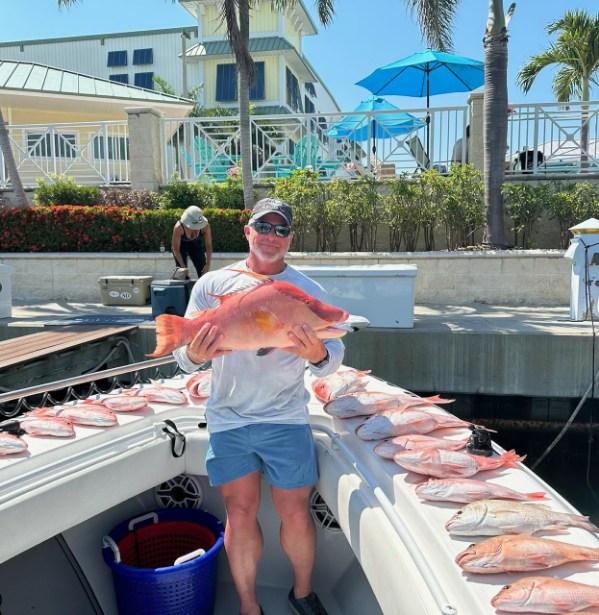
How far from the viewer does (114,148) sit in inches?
529

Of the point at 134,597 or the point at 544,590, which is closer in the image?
the point at 544,590

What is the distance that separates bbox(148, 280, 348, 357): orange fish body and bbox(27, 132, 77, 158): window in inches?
498

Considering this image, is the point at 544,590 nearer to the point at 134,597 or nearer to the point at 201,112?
the point at 134,597

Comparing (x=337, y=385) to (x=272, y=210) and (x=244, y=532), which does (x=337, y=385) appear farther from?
(x=272, y=210)

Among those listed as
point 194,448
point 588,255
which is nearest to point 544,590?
point 194,448

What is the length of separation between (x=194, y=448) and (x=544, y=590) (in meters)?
1.97

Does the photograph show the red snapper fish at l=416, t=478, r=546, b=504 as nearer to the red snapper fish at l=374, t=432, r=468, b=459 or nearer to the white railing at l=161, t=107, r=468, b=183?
the red snapper fish at l=374, t=432, r=468, b=459

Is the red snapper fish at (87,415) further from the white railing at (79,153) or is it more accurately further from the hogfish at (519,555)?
the white railing at (79,153)

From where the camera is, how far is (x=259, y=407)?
260 cm

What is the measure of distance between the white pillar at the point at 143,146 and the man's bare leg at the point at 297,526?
10.9 meters

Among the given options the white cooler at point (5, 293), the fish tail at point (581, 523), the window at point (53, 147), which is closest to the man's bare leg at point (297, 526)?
the fish tail at point (581, 523)

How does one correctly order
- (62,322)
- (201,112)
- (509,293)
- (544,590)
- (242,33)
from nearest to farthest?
(544,590) → (62,322) → (509,293) → (242,33) → (201,112)

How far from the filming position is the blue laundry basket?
112 inches

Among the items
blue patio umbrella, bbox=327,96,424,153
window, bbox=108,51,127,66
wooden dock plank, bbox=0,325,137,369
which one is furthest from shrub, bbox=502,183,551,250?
window, bbox=108,51,127,66
